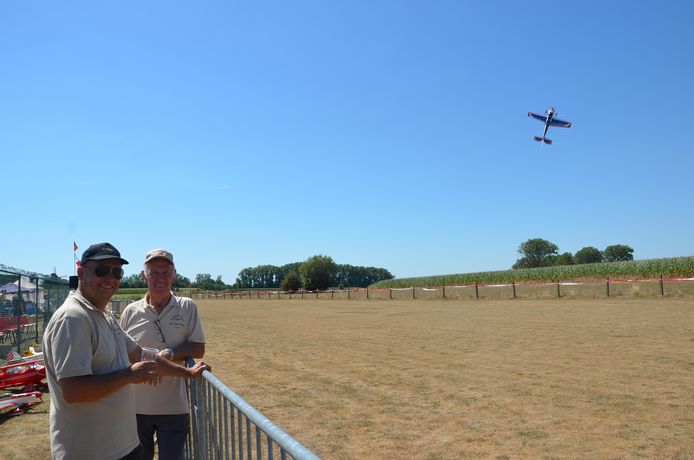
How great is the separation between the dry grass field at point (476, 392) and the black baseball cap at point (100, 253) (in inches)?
133

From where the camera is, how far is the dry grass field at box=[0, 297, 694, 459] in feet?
18.2

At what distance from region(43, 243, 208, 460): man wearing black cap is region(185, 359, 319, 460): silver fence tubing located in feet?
1.70

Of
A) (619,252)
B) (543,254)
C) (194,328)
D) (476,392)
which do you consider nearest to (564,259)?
(543,254)

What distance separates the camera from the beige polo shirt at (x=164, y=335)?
3.82 m

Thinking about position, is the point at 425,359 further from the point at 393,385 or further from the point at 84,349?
the point at 84,349

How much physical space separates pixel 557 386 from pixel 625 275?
38.3 m

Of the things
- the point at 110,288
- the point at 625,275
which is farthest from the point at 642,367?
the point at 625,275

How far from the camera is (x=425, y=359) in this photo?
11.0 meters

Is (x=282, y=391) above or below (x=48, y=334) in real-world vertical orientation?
below

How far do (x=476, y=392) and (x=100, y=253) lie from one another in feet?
20.6

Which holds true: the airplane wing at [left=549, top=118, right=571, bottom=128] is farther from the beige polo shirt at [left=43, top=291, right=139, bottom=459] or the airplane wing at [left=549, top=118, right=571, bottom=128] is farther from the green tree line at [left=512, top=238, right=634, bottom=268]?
the green tree line at [left=512, top=238, right=634, bottom=268]

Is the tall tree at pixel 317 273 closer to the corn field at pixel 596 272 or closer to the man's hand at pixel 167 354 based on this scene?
the corn field at pixel 596 272

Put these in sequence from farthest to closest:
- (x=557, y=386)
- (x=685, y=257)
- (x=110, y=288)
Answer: (x=685, y=257) → (x=557, y=386) → (x=110, y=288)

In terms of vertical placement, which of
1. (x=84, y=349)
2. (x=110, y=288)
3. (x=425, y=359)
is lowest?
(x=425, y=359)
